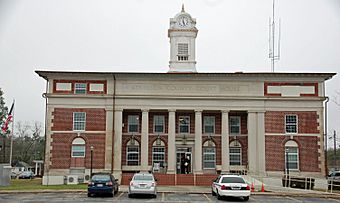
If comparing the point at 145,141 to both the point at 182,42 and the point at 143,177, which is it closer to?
the point at 182,42

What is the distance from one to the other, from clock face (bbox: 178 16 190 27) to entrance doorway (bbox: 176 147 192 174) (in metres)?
14.4

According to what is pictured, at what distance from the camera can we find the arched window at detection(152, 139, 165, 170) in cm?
4716

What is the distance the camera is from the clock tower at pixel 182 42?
2028 inches

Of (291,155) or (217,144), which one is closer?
(291,155)

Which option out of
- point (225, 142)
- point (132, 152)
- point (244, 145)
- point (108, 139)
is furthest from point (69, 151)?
point (244, 145)

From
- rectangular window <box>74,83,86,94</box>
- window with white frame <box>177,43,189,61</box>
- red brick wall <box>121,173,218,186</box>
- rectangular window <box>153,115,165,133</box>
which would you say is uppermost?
window with white frame <box>177,43,189,61</box>

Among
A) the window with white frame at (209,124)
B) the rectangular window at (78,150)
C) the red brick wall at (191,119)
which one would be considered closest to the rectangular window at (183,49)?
the red brick wall at (191,119)

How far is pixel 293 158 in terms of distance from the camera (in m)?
45.7

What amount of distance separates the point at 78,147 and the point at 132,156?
556cm

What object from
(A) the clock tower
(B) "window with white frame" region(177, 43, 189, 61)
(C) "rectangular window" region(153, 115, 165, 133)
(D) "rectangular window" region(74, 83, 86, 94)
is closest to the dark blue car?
(D) "rectangular window" region(74, 83, 86, 94)

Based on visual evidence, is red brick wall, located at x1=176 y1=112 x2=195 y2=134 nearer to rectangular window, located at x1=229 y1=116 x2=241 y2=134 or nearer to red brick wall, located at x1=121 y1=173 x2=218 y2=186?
rectangular window, located at x1=229 y1=116 x2=241 y2=134

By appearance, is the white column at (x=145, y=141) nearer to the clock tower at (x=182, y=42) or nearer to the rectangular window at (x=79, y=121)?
the rectangular window at (x=79, y=121)

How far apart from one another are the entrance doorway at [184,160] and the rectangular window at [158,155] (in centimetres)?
165

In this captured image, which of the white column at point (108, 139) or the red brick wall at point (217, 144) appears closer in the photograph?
the white column at point (108, 139)
